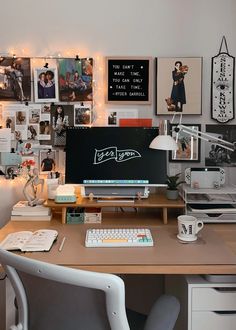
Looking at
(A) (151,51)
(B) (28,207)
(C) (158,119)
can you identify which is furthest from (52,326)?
(A) (151,51)

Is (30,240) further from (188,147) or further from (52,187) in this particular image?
(188,147)

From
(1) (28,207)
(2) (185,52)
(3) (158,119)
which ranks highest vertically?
(2) (185,52)

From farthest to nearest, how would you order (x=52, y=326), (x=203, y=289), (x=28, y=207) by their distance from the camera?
1. (x=28, y=207)
2. (x=203, y=289)
3. (x=52, y=326)

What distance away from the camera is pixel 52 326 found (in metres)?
1.03

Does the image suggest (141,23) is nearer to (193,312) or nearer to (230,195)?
(230,195)

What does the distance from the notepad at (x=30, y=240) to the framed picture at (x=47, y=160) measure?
1.72 ft

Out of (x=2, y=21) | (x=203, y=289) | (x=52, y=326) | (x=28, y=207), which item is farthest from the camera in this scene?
(x=2, y=21)

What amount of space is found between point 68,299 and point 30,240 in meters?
0.52

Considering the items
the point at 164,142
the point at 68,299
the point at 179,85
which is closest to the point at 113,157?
the point at 164,142

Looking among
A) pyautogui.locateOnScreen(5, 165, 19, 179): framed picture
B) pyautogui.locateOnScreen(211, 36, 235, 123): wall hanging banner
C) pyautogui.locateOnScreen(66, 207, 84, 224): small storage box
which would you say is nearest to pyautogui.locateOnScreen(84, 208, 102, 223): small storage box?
pyautogui.locateOnScreen(66, 207, 84, 224): small storage box

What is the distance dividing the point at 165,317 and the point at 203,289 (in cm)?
29

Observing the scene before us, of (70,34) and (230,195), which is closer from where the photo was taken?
(230,195)

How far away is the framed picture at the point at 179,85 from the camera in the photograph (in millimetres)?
1967

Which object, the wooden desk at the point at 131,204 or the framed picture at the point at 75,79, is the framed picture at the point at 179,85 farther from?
the wooden desk at the point at 131,204
